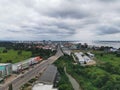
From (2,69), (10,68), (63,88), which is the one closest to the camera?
(63,88)

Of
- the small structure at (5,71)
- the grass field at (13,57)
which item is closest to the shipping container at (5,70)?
the small structure at (5,71)

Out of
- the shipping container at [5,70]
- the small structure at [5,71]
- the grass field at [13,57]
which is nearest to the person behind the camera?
the small structure at [5,71]

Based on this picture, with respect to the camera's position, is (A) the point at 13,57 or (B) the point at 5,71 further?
(A) the point at 13,57

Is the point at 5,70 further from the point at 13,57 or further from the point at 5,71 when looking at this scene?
the point at 13,57

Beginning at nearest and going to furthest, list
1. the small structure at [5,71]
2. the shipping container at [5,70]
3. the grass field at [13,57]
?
1. the small structure at [5,71]
2. the shipping container at [5,70]
3. the grass field at [13,57]

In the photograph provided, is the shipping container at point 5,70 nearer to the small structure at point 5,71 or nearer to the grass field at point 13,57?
the small structure at point 5,71

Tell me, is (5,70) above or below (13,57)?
above

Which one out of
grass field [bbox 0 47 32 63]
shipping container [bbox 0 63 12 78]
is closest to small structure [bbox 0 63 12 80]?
shipping container [bbox 0 63 12 78]

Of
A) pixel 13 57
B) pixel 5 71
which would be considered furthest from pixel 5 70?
pixel 13 57

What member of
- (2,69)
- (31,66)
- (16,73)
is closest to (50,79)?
(2,69)

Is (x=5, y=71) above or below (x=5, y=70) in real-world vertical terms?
below

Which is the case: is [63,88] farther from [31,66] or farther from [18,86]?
[31,66]
